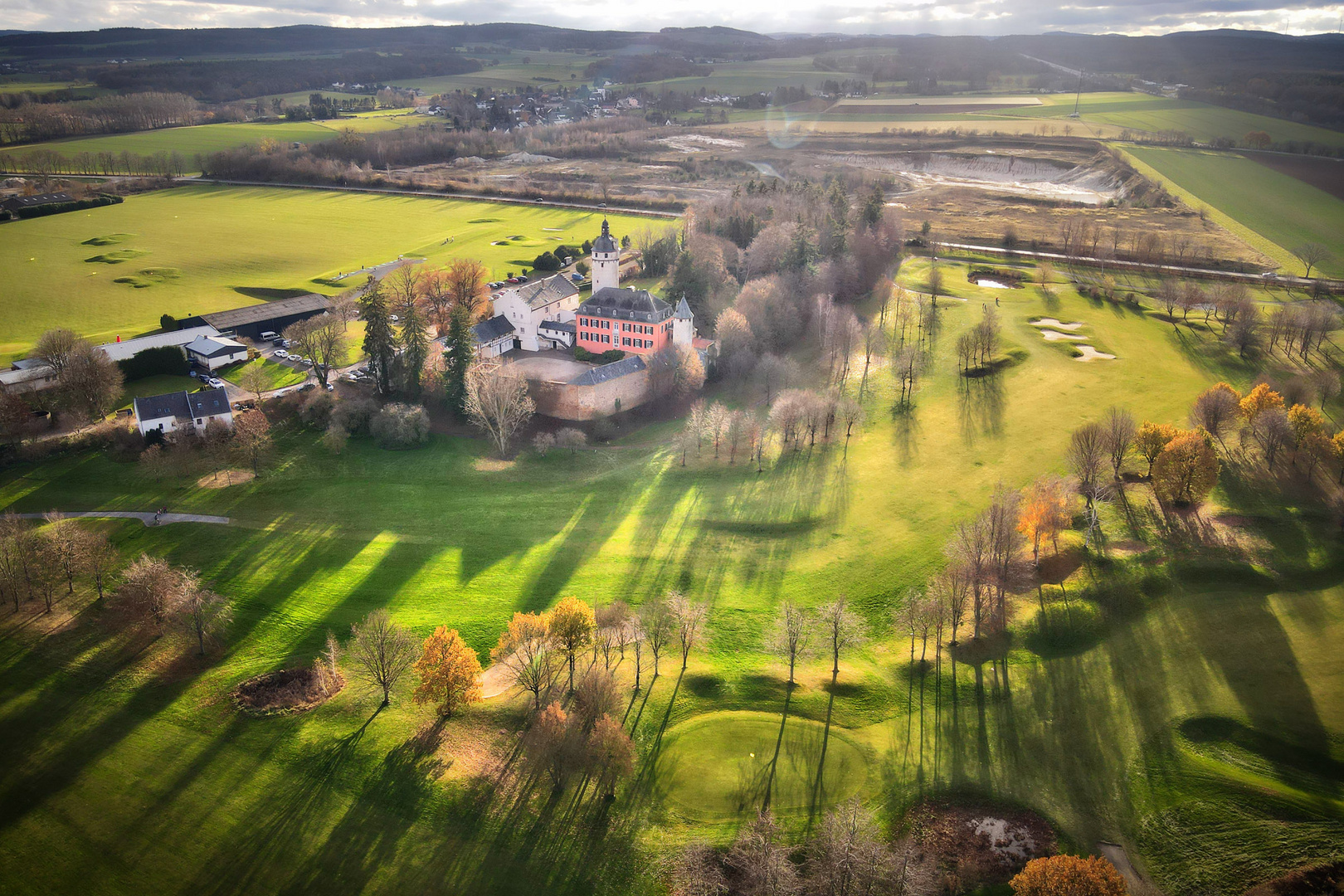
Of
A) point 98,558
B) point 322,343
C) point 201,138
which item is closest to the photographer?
point 98,558

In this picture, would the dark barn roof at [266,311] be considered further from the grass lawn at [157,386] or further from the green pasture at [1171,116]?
the green pasture at [1171,116]

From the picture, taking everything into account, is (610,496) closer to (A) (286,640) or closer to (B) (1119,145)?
(A) (286,640)

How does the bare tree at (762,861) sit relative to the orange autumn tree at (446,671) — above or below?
below

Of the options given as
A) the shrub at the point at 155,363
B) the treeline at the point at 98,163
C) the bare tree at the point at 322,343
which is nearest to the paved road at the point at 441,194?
the treeline at the point at 98,163

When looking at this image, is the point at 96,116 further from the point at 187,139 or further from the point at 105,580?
the point at 105,580

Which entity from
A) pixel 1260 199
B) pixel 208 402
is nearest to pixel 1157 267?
pixel 1260 199

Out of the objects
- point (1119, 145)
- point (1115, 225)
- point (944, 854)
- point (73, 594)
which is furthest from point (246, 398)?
point (1119, 145)
